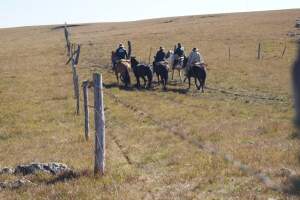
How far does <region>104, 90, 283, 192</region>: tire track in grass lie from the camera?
309 inches

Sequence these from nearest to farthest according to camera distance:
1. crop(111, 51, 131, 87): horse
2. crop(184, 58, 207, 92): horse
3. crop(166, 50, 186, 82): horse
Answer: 1. crop(184, 58, 207, 92): horse
2. crop(111, 51, 131, 87): horse
3. crop(166, 50, 186, 82): horse

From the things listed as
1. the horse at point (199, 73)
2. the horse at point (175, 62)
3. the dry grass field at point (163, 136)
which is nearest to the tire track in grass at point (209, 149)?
the dry grass field at point (163, 136)

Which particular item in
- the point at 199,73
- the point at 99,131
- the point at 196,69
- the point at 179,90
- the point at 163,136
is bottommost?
the point at 179,90

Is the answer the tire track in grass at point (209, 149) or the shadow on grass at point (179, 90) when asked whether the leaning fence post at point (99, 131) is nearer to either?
the tire track in grass at point (209, 149)

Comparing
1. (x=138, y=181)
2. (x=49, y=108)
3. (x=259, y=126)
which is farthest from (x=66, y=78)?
(x=138, y=181)

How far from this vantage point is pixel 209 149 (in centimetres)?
842

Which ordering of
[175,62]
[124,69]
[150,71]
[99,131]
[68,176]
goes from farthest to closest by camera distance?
[175,62] → [124,69] → [150,71] → [99,131] → [68,176]

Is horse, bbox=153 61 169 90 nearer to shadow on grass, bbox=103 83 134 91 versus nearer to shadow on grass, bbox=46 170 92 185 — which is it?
shadow on grass, bbox=103 83 134 91

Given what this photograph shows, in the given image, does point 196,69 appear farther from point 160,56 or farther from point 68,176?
point 68,176

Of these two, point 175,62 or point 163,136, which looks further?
point 175,62

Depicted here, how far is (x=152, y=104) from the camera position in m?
22.1

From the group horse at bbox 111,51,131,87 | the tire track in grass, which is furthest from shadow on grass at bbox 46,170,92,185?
horse at bbox 111,51,131,87

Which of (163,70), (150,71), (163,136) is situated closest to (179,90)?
(163,70)

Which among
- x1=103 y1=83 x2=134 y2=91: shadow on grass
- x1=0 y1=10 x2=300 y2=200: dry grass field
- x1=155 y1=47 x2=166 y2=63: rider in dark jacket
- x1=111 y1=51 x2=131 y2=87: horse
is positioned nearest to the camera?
x1=0 y1=10 x2=300 y2=200: dry grass field
